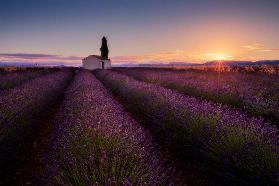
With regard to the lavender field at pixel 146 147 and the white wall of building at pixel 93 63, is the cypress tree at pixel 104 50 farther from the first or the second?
the lavender field at pixel 146 147

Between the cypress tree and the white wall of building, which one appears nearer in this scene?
the white wall of building

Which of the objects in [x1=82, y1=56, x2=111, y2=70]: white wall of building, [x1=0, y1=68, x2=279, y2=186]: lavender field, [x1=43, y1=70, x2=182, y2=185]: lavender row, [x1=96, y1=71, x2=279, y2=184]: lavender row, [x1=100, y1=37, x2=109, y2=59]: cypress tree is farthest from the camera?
[x1=100, y1=37, x2=109, y2=59]: cypress tree

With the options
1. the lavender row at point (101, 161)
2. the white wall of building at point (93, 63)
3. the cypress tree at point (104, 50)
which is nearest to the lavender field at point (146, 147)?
the lavender row at point (101, 161)

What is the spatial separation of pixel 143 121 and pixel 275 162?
5385 mm

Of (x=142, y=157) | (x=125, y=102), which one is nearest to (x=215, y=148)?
(x=142, y=157)

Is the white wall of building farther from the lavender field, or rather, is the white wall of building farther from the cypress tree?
the lavender field

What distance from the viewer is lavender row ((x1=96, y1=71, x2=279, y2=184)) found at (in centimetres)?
387

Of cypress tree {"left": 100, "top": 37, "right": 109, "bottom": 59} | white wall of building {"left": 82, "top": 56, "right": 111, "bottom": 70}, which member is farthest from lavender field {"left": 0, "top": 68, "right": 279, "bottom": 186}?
cypress tree {"left": 100, "top": 37, "right": 109, "bottom": 59}

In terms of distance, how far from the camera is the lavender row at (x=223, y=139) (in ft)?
12.7

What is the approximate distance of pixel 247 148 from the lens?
162 inches

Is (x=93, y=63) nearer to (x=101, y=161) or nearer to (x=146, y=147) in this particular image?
(x=146, y=147)

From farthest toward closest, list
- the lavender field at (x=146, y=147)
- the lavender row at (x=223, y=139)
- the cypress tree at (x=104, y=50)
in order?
the cypress tree at (x=104, y=50), the lavender row at (x=223, y=139), the lavender field at (x=146, y=147)

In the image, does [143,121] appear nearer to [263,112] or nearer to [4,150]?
[263,112]

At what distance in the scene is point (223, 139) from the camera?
14.7 feet
